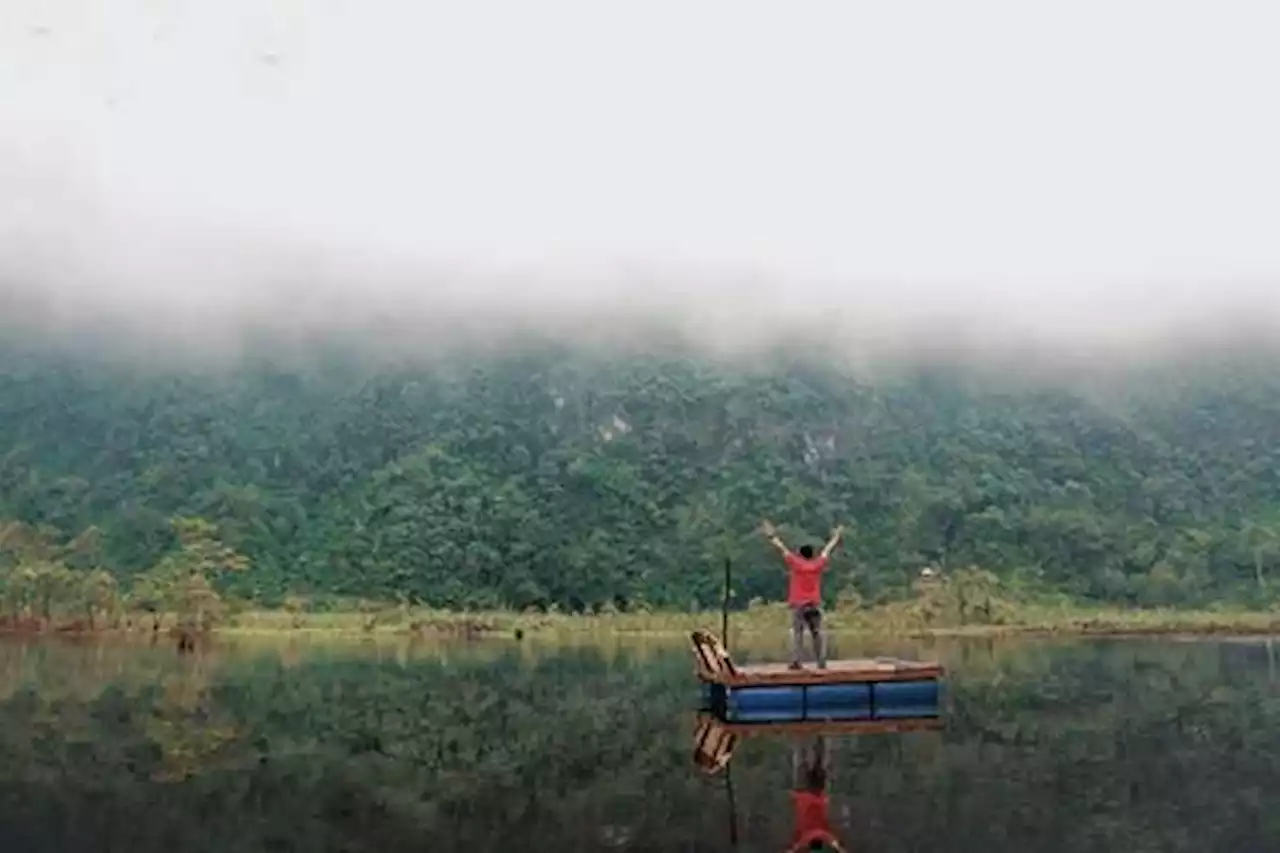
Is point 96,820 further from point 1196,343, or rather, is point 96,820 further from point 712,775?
point 1196,343

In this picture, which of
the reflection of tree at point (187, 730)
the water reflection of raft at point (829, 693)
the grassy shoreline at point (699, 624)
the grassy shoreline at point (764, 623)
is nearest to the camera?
the reflection of tree at point (187, 730)

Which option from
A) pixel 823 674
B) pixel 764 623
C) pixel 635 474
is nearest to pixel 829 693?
pixel 823 674

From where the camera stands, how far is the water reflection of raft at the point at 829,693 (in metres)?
20.5

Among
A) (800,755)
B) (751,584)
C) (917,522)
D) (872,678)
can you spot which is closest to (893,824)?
(800,755)

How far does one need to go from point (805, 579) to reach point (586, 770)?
557cm

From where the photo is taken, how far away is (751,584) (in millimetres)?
74625

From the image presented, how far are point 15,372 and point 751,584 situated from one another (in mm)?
47059

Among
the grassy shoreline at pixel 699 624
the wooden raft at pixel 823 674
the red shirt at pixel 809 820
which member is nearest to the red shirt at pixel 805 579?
the wooden raft at pixel 823 674

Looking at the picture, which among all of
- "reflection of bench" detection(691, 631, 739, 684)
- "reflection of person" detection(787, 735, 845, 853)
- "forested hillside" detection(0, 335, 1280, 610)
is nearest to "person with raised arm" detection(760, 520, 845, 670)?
"reflection of bench" detection(691, 631, 739, 684)

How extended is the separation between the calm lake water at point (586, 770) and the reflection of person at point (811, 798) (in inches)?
5.0

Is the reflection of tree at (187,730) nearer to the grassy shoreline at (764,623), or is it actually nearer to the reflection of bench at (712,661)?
the reflection of bench at (712,661)

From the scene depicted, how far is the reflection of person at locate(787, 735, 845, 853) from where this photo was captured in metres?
11.8

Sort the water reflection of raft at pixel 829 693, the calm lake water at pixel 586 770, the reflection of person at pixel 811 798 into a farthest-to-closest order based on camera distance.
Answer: the water reflection of raft at pixel 829 693
the calm lake water at pixel 586 770
the reflection of person at pixel 811 798

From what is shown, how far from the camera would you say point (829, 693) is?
818 inches
